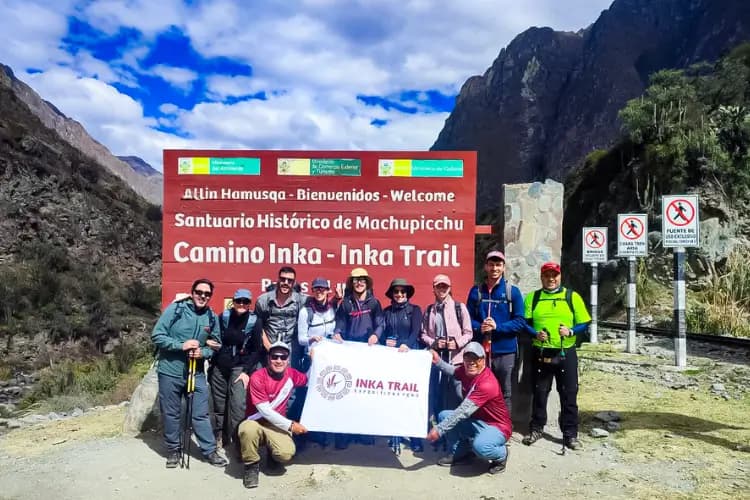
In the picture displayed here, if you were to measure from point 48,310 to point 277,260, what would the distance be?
18745mm

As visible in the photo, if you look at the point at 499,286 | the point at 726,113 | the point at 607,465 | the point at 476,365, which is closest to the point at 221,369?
the point at 476,365

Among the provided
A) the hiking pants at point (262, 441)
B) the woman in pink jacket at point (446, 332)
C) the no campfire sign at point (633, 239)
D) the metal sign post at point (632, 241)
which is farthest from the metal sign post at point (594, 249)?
the hiking pants at point (262, 441)

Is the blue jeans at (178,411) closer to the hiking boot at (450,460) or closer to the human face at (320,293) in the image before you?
the human face at (320,293)

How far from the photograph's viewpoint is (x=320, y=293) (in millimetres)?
5844

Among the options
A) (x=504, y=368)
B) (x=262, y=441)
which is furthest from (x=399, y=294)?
(x=262, y=441)

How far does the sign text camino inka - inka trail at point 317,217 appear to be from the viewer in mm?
6898

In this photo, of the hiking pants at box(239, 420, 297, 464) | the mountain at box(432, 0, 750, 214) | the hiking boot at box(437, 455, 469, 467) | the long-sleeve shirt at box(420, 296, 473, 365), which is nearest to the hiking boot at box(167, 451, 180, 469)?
the hiking pants at box(239, 420, 297, 464)

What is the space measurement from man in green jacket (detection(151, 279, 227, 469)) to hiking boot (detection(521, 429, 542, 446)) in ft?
9.81

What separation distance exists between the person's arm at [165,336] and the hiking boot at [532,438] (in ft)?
11.6

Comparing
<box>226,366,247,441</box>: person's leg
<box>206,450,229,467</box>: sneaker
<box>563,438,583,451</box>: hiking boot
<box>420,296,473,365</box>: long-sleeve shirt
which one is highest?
<box>420,296,473,365</box>: long-sleeve shirt

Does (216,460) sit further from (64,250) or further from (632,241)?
(64,250)

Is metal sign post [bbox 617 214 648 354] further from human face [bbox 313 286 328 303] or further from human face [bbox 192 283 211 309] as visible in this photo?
human face [bbox 192 283 211 309]

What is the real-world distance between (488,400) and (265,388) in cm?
197

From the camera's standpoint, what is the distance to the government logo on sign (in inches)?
220
